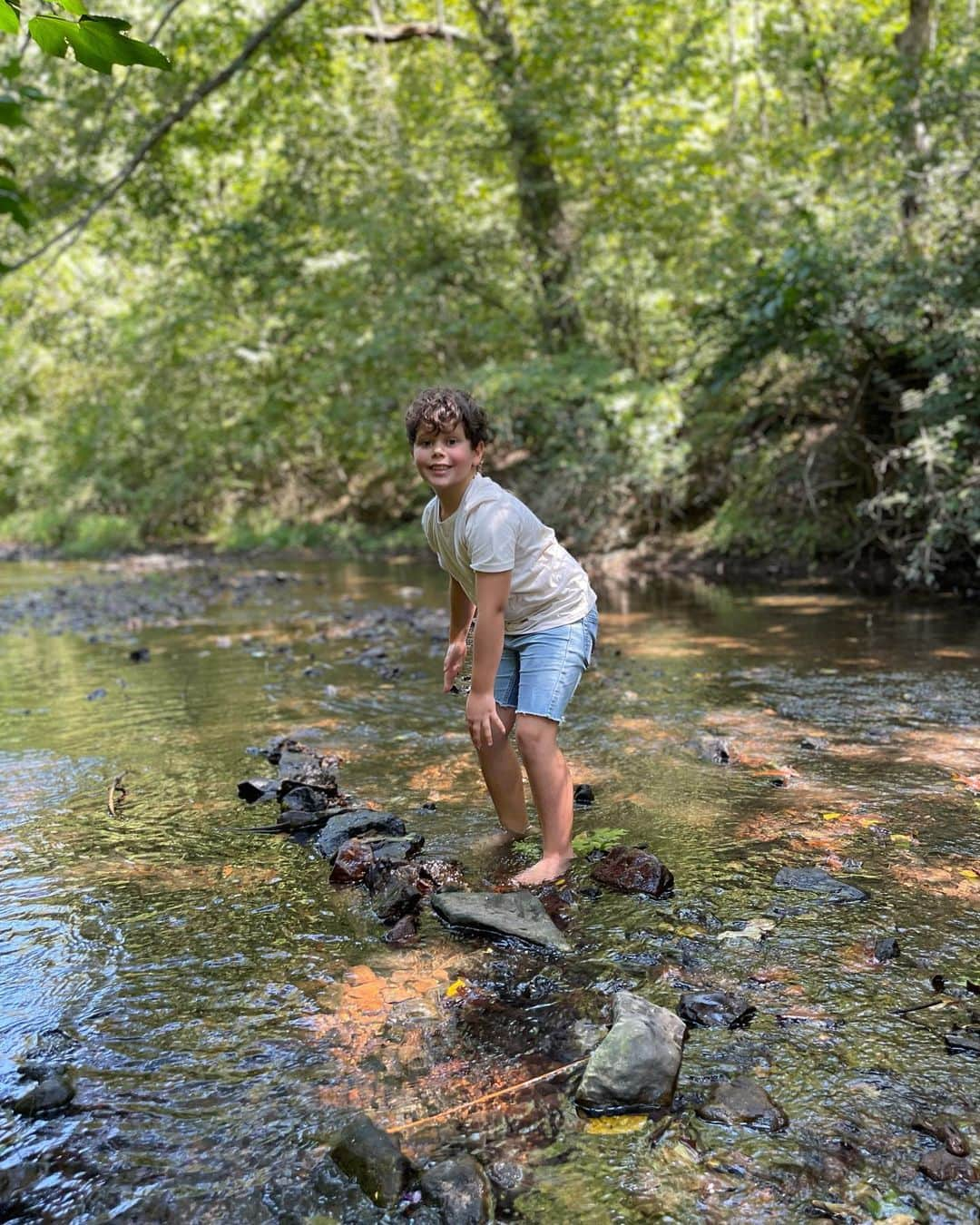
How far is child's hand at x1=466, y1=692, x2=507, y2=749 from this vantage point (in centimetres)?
350

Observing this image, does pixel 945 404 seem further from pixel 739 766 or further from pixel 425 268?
pixel 425 268

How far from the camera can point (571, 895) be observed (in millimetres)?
3354

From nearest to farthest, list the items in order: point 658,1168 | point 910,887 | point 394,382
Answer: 1. point 658,1168
2. point 910,887
3. point 394,382

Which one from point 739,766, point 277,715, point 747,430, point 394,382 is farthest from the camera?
point 394,382

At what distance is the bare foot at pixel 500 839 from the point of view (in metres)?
3.88

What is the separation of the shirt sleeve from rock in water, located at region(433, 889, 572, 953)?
106 centimetres

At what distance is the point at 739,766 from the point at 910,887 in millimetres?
1511

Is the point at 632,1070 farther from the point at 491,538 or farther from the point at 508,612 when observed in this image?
the point at 508,612

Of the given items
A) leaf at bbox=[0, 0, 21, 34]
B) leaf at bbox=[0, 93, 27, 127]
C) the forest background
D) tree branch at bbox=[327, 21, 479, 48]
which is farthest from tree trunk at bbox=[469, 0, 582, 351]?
leaf at bbox=[0, 0, 21, 34]

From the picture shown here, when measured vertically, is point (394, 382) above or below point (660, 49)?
below

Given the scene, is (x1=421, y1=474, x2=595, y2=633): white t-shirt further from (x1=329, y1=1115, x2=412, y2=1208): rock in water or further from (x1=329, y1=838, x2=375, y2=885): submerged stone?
(x1=329, y1=1115, x2=412, y2=1208): rock in water

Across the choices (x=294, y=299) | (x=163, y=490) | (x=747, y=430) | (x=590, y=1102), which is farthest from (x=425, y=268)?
(x=590, y=1102)

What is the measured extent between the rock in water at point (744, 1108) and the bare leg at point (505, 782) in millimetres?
1636

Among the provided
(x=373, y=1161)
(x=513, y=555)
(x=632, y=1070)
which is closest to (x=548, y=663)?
(x=513, y=555)
